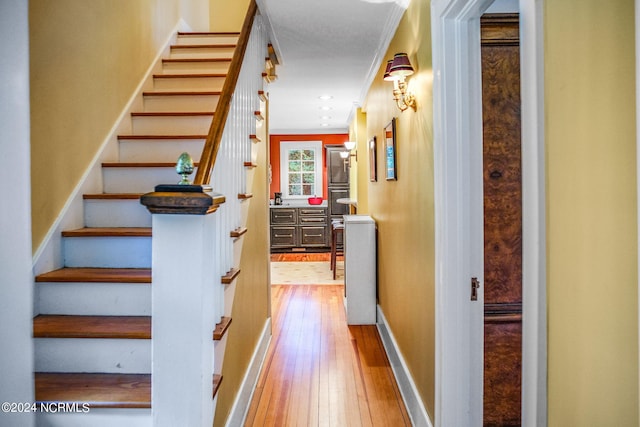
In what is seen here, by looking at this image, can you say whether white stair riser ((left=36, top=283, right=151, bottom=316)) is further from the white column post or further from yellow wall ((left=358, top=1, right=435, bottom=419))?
yellow wall ((left=358, top=1, right=435, bottom=419))

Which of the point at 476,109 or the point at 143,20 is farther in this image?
the point at 143,20

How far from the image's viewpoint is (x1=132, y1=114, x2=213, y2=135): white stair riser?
9.73 feet

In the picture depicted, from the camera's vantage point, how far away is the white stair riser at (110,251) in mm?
2178

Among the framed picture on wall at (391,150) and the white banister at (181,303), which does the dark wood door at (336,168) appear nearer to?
the framed picture on wall at (391,150)

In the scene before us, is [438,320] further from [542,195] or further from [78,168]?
[78,168]

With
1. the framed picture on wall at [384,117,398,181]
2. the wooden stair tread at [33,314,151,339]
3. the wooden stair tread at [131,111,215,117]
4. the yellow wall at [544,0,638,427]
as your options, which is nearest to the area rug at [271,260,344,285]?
the framed picture on wall at [384,117,398,181]

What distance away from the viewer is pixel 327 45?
11.4ft

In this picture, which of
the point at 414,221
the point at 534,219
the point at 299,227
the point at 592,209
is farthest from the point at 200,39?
the point at 299,227

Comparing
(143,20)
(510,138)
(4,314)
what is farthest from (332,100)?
(4,314)

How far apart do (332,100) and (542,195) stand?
5141 millimetres

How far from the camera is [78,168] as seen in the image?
2.35 m

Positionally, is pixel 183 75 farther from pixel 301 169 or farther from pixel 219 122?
pixel 301 169

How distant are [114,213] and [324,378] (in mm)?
1741

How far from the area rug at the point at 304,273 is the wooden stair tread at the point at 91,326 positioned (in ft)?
13.1
